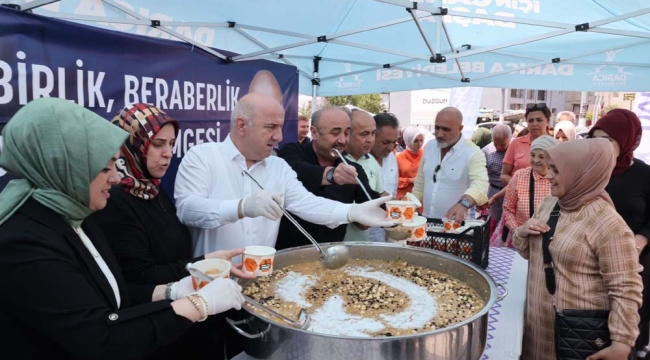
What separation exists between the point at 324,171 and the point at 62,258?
63.1 inches

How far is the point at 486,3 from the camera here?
3662 millimetres

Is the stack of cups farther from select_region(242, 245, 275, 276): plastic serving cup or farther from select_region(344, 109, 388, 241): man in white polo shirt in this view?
select_region(344, 109, 388, 241): man in white polo shirt

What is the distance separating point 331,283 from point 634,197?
77.6 inches

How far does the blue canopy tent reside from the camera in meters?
3.08

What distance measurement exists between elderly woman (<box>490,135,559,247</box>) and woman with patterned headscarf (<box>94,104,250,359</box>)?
2213mm

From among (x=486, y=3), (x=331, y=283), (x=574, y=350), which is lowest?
(x=574, y=350)

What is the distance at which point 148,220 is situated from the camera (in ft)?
5.26

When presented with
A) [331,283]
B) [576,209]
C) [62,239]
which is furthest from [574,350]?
[62,239]

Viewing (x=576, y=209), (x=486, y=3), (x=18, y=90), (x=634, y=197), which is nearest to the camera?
(x=576, y=209)

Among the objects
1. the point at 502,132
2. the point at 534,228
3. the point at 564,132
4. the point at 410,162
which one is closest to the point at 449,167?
the point at 410,162

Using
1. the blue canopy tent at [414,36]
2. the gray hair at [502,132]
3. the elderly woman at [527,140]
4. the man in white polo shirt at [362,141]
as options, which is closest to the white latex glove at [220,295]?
the man in white polo shirt at [362,141]

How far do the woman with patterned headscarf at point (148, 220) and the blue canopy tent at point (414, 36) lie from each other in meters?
1.23

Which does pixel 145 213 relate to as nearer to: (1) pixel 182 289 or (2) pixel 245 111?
(1) pixel 182 289

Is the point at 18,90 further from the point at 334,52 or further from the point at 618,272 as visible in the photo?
the point at 334,52
